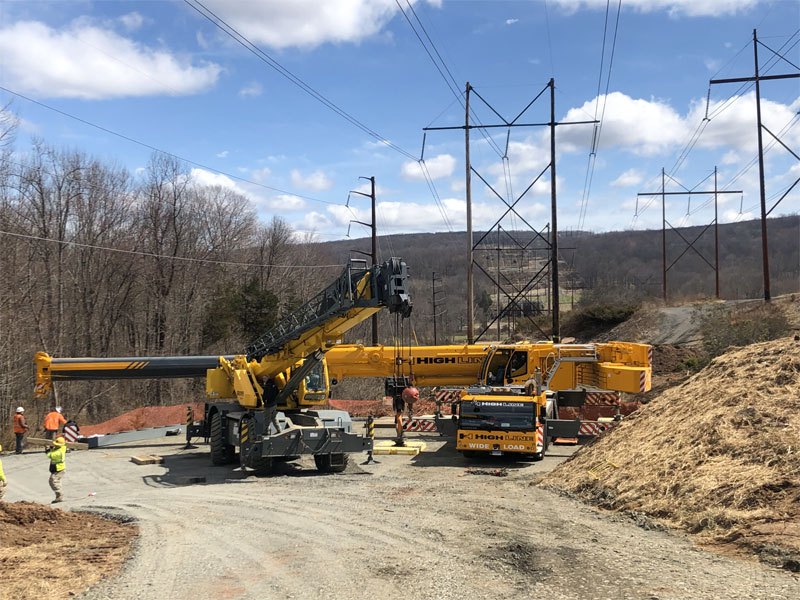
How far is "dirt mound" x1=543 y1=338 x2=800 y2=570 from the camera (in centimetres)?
909

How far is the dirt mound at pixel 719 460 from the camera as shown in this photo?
29.8ft

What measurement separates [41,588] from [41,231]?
Answer: 35.9 meters

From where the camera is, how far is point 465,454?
17969 millimetres

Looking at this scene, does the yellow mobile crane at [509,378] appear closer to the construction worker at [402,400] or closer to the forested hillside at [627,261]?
the construction worker at [402,400]

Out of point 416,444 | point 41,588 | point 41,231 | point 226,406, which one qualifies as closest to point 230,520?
point 41,588

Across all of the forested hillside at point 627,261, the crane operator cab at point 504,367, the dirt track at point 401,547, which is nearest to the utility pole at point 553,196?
the crane operator cab at point 504,367

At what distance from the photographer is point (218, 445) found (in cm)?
1872

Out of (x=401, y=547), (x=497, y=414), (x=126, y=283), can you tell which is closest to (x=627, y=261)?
(x=126, y=283)

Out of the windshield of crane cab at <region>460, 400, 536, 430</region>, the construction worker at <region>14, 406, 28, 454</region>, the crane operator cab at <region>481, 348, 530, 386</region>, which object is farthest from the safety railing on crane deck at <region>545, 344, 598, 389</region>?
the construction worker at <region>14, 406, 28, 454</region>

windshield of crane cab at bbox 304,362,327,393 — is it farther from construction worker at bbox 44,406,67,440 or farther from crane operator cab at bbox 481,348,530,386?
construction worker at bbox 44,406,67,440

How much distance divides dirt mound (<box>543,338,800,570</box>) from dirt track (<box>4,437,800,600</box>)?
0.57 meters

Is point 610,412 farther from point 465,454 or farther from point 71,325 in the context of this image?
point 71,325

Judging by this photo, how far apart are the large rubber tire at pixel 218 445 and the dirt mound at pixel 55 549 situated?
671 centimetres

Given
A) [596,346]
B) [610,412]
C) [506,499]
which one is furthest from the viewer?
[610,412]
